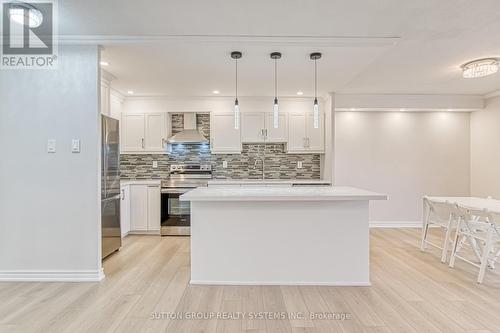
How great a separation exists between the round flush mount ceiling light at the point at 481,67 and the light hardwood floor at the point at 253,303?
228 centimetres

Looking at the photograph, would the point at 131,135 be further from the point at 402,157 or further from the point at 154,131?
the point at 402,157

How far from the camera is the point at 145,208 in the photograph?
484 centimetres

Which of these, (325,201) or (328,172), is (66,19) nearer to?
(325,201)

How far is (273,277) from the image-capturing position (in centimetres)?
286

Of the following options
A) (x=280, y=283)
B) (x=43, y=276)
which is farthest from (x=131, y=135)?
(x=280, y=283)

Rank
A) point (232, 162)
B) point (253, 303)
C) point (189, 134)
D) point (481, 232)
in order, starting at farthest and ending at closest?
point (232, 162) → point (189, 134) → point (481, 232) → point (253, 303)

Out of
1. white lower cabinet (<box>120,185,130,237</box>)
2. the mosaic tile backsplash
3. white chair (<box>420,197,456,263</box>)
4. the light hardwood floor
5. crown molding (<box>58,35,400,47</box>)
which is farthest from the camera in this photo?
the mosaic tile backsplash

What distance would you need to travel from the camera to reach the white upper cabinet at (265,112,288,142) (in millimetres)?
5055

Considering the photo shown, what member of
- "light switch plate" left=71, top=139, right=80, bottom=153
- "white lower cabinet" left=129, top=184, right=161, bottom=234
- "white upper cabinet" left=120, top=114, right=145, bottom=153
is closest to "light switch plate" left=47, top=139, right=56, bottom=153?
"light switch plate" left=71, top=139, right=80, bottom=153

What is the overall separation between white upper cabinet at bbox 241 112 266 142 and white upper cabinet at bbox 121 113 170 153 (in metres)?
1.38

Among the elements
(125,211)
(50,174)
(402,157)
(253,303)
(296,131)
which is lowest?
(253,303)

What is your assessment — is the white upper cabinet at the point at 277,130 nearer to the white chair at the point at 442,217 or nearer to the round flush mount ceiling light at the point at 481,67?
the white chair at the point at 442,217

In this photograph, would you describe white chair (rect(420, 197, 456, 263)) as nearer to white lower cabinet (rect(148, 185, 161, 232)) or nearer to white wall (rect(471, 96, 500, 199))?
white wall (rect(471, 96, 500, 199))

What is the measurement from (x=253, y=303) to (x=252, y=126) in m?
3.20
